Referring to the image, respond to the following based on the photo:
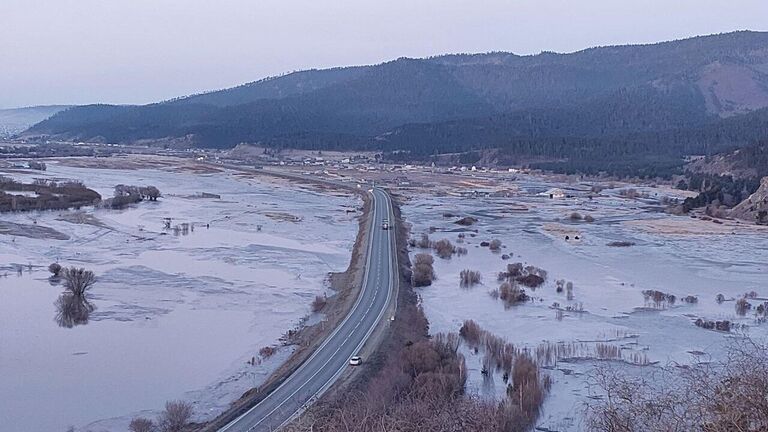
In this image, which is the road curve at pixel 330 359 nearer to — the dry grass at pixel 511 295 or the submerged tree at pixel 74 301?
the dry grass at pixel 511 295

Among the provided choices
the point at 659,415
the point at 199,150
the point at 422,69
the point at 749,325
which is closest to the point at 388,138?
the point at 199,150

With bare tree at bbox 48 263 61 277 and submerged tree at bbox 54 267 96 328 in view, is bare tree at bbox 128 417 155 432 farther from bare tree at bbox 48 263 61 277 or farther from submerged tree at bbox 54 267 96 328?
bare tree at bbox 48 263 61 277

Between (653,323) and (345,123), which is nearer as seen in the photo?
(653,323)

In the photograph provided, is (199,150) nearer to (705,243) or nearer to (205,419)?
(705,243)

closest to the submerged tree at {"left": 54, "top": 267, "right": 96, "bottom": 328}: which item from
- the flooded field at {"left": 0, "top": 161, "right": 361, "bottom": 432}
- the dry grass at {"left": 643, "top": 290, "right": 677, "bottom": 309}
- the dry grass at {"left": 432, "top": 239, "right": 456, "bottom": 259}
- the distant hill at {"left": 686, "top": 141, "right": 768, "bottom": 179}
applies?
the flooded field at {"left": 0, "top": 161, "right": 361, "bottom": 432}

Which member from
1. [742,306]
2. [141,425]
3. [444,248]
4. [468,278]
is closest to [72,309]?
[141,425]

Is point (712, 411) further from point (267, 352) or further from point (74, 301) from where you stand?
point (74, 301)

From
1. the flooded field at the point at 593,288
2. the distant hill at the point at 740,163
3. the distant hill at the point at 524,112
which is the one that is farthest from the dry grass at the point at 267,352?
the distant hill at the point at 524,112
